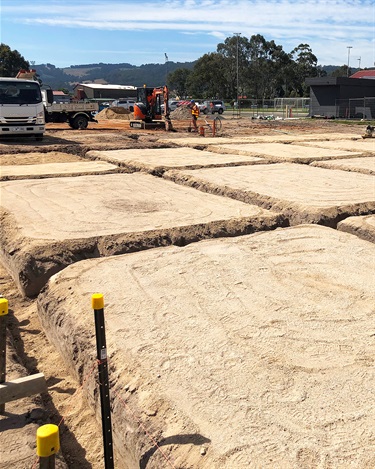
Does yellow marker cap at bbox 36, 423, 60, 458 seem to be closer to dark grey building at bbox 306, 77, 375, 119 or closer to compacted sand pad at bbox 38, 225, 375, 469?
compacted sand pad at bbox 38, 225, 375, 469

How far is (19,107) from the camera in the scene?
61.5 feet

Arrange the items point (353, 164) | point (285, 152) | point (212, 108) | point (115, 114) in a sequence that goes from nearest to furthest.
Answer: point (353, 164)
point (285, 152)
point (115, 114)
point (212, 108)

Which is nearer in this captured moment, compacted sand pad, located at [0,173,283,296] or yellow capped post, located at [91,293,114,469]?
yellow capped post, located at [91,293,114,469]

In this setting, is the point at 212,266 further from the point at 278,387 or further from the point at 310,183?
the point at 310,183

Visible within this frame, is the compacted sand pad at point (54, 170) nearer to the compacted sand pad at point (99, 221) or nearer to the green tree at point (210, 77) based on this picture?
the compacted sand pad at point (99, 221)

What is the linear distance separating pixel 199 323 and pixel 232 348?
0.47 metres

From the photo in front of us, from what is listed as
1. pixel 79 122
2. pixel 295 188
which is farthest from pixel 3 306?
pixel 79 122

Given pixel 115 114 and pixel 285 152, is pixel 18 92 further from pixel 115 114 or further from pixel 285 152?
pixel 115 114

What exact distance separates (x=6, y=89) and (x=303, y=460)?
18.5 m

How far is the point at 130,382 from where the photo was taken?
137 inches

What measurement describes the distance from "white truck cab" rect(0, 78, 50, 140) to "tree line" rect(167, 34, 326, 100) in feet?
212

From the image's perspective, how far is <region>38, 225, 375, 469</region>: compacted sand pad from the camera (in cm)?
290

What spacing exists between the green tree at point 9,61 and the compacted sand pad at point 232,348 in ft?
249

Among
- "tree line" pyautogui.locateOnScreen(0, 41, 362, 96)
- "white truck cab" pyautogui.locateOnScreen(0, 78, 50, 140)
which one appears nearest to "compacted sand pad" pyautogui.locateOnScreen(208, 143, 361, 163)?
"white truck cab" pyautogui.locateOnScreen(0, 78, 50, 140)
